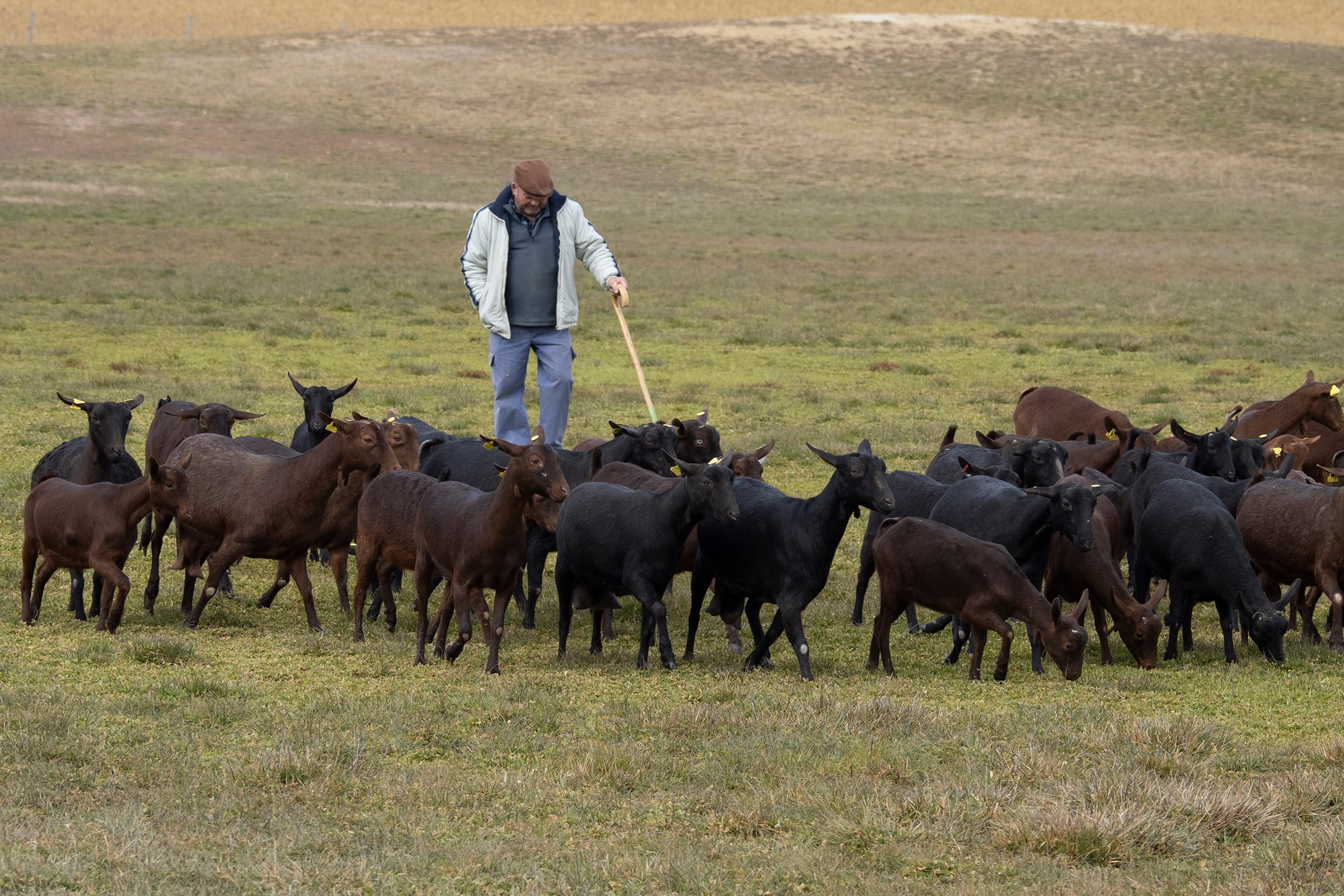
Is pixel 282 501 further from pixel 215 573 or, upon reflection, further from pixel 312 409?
pixel 312 409

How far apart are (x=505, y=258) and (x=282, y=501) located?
3.03m

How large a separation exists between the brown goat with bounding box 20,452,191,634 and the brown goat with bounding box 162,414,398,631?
15.1 inches

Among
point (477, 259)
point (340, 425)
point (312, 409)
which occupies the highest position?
point (477, 259)

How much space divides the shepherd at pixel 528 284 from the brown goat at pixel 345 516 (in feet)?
3.87

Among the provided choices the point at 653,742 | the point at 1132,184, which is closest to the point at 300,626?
the point at 653,742

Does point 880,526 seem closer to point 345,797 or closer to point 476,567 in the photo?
point 476,567

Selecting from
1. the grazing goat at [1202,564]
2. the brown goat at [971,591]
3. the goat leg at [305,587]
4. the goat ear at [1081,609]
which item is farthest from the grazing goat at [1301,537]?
the goat leg at [305,587]

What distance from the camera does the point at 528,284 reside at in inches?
474

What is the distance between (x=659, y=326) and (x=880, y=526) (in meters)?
17.9

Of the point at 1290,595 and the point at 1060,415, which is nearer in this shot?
the point at 1290,595

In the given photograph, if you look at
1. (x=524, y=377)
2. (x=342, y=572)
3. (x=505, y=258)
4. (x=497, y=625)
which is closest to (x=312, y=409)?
(x=524, y=377)

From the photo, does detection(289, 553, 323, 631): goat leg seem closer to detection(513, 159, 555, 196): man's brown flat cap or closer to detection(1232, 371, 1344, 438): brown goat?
detection(513, 159, 555, 196): man's brown flat cap

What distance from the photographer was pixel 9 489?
44.5ft

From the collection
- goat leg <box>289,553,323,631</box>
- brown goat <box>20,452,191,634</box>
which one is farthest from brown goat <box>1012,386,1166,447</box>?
brown goat <box>20,452,191,634</box>
